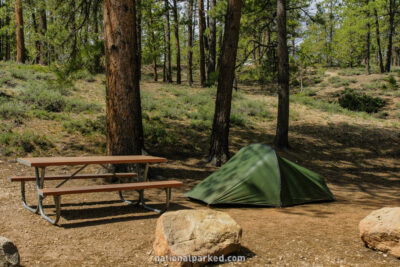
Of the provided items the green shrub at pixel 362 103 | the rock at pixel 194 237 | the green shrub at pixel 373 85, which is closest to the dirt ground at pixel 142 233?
the rock at pixel 194 237

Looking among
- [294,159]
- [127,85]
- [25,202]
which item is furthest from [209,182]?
[294,159]

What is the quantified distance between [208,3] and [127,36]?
20.9 m

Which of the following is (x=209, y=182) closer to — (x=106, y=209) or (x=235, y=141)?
(x=106, y=209)

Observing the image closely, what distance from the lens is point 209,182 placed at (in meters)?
7.01

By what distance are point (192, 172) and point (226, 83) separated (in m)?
2.78

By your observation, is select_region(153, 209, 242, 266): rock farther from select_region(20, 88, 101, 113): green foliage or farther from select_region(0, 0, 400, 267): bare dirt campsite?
select_region(20, 88, 101, 113): green foliage

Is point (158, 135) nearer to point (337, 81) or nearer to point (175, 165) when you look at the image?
point (175, 165)

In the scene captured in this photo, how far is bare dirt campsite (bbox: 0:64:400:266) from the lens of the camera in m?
3.98

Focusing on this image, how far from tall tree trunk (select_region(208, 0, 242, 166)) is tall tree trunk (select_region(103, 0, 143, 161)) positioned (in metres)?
3.26

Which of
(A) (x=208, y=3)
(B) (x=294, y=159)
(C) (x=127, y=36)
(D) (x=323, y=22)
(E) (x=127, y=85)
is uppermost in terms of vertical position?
(A) (x=208, y=3)

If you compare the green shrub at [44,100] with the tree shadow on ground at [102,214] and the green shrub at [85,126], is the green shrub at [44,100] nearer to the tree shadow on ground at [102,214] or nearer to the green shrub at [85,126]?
the green shrub at [85,126]

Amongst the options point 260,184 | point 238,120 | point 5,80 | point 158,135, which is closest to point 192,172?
point 158,135

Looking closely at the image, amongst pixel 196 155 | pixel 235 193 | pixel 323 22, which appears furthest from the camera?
pixel 323 22

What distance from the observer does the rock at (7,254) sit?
3.08 meters
